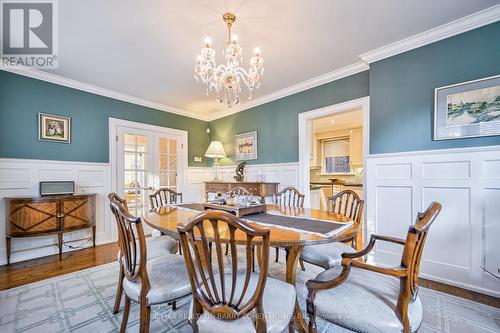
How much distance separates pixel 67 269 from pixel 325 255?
9.78ft

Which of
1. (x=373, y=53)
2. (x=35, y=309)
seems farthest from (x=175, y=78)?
(x=35, y=309)

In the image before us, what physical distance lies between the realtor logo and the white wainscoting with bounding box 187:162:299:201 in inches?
115

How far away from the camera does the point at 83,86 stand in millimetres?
3441

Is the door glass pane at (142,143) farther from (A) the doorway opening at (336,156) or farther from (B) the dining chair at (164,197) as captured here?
(A) the doorway opening at (336,156)

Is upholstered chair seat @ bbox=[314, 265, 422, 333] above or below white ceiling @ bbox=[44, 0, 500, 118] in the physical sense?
below

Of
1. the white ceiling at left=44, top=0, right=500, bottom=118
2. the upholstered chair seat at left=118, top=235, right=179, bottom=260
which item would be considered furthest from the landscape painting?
the upholstered chair seat at left=118, top=235, right=179, bottom=260

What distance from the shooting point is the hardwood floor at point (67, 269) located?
202cm

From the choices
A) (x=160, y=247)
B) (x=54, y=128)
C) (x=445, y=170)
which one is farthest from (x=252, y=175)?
(x=54, y=128)

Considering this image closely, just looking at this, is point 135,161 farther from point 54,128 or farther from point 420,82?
point 420,82

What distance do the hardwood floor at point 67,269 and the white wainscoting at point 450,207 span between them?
0.12 m

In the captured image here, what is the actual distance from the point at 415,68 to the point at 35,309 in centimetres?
435

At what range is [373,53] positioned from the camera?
262 cm

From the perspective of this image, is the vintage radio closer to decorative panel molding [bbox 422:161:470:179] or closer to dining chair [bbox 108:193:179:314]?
dining chair [bbox 108:193:179:314]

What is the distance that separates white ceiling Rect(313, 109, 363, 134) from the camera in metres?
5.37
